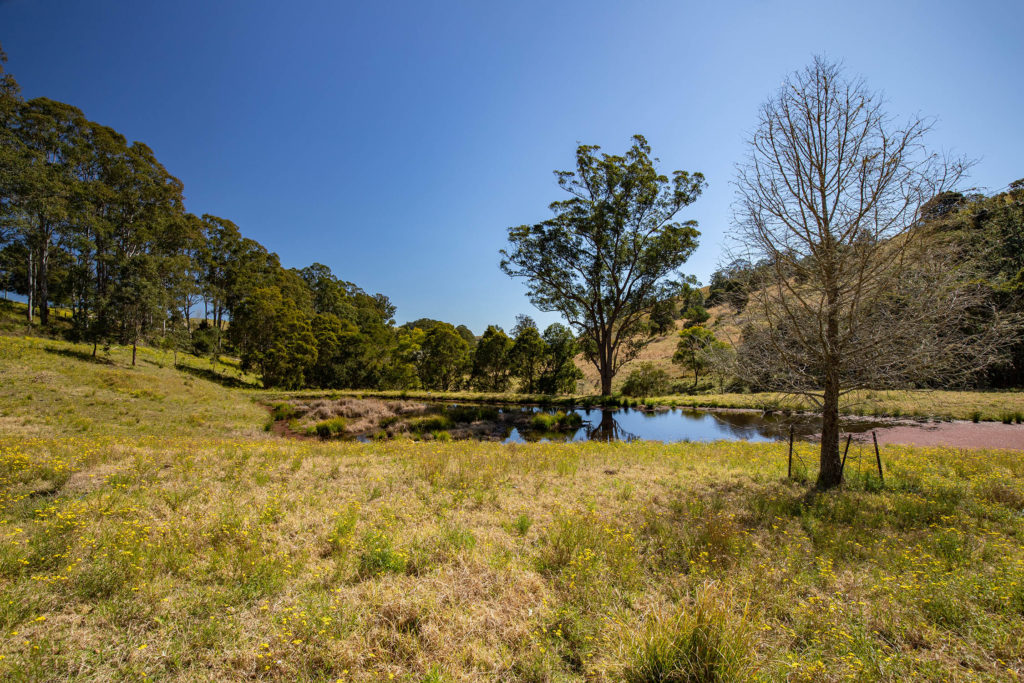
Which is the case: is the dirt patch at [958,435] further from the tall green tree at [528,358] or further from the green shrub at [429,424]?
the tall green tree at [528,358]

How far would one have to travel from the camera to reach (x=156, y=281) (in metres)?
29.7

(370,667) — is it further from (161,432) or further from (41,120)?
(41,120)

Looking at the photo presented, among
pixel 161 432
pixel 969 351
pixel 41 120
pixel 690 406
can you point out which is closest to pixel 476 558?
pixel 969 351

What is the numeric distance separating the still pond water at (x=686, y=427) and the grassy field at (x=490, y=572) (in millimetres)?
9947

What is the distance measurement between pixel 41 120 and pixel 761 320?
51.9 m

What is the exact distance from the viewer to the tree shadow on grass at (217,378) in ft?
111

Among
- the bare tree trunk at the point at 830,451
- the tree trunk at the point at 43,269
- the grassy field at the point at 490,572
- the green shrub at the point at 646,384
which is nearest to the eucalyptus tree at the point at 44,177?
the tree trunk at the point at 43,269

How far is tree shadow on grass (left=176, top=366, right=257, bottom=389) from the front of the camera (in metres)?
33.9

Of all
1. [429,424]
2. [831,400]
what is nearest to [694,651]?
[831,400]

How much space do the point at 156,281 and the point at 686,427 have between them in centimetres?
3992

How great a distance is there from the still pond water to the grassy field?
32.6ft

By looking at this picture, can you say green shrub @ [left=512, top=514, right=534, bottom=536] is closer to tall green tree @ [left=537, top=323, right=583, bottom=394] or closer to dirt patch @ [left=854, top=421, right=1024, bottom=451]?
dirt patch @ [left=854, top=421, right=1024, bottom=451]

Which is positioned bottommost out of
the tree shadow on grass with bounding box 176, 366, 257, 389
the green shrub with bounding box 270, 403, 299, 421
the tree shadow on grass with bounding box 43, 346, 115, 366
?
the green shrub with bounding box 270, 403, 299, 421

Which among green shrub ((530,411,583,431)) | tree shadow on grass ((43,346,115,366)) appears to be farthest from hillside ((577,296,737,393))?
tree shadow on grass ((43,346,115,366))
